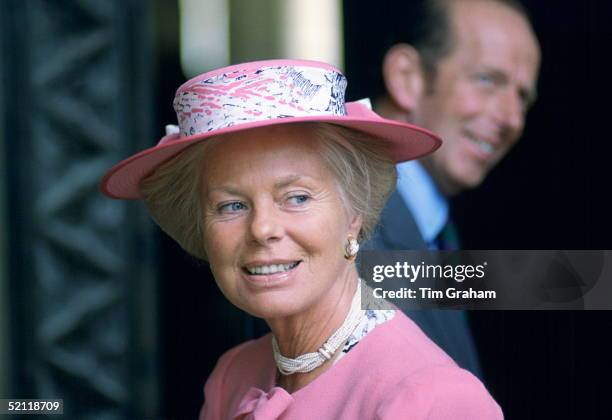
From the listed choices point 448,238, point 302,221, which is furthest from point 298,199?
point 448,238

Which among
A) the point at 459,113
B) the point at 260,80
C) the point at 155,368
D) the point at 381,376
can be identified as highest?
the point at 260,80

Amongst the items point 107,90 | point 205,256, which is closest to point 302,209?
point 205,256

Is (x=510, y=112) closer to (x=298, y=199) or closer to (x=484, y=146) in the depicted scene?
(x=484, y=146)

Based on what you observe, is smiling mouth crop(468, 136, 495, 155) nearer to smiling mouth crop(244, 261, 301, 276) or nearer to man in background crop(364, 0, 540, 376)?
man in background crop(364, 0, 540, 376)

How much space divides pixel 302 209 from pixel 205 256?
455 millimetres

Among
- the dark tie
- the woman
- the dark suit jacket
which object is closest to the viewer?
the woman

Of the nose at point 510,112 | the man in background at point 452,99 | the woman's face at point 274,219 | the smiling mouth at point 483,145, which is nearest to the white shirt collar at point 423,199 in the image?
the man in background at point 452,99

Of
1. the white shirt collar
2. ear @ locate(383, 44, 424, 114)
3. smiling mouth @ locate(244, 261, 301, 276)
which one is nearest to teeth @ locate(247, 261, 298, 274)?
smiling mouth @ locate(244, 261, 301, 276)

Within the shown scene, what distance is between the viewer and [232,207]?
1.94m

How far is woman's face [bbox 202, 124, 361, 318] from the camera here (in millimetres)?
1891

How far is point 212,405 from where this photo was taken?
2369 millimetres

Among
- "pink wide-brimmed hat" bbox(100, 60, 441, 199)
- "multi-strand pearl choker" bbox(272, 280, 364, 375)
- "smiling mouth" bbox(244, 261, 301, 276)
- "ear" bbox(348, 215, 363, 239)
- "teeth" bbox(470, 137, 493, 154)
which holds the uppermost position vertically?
"pink wide-brimmed hat" bbox(100, 60, 441, 199)

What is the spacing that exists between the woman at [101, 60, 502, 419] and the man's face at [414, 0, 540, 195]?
1.05 meters

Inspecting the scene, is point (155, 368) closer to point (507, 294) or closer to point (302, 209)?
point (507, 294)
